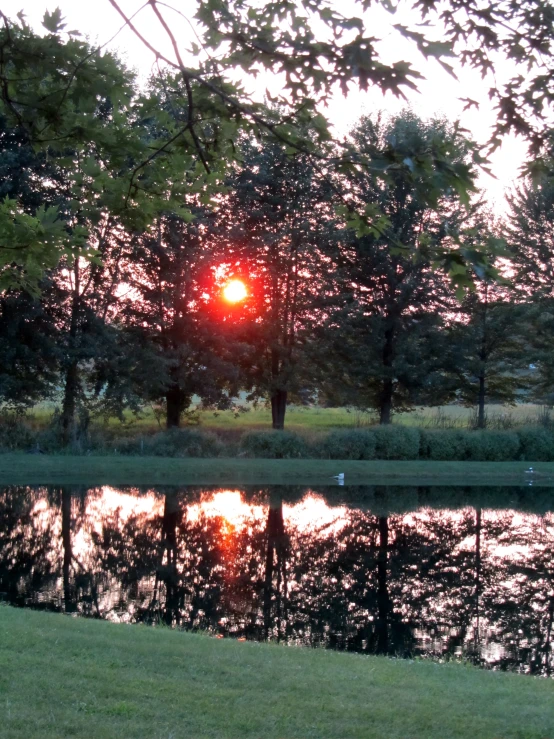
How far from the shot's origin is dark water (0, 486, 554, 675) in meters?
11.7

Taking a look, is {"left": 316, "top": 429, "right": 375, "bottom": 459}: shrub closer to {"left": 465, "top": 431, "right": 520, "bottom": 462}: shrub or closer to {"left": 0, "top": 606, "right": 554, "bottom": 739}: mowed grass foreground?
{"left": 465, "top": 431, "right": 520, "bottom": 462}: shrub

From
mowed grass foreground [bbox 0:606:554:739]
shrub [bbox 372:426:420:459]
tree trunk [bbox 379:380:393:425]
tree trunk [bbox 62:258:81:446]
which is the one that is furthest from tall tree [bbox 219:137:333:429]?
mowed grass foreground [bbox 0:606:554:739]

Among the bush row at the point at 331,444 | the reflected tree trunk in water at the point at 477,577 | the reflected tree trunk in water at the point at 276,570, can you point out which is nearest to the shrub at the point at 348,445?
the bush row at the point at 331,444

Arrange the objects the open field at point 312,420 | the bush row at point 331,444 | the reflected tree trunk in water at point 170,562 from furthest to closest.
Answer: the open field at point 312,420 → the bush row at point 331,444 → the reflected tree trunk in water at point 170,562

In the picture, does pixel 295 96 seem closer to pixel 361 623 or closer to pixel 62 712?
pixel 62 712

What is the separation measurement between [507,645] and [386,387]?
2638cm

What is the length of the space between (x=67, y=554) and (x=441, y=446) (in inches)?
790

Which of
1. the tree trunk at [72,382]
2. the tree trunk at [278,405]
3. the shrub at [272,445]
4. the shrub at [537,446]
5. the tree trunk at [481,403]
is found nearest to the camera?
the tree trunk at [72,382]

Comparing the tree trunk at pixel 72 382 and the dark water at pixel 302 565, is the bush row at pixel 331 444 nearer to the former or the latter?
the tree trunk at pixel 72 382

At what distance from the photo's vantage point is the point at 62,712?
553 cm

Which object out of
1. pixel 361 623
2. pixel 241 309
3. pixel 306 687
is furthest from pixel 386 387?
pixel 306 687

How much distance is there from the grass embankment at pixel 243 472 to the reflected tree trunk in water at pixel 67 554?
2.34 meters

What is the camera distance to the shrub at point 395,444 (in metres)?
32.3

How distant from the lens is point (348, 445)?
31.9 meters
